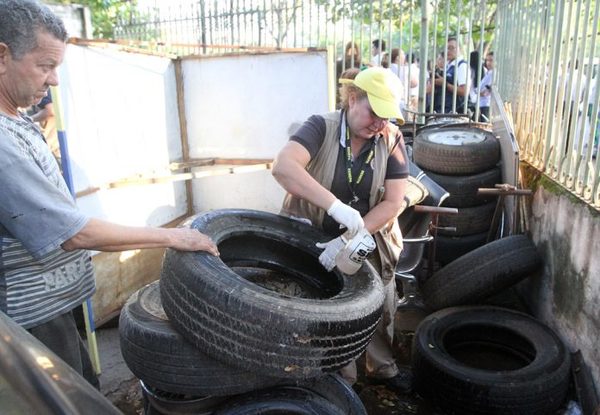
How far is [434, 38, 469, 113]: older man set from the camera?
683cm

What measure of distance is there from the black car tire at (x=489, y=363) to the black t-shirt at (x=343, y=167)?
44.9 inches

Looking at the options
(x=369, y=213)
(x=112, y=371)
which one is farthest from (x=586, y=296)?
(x=112, y=371)

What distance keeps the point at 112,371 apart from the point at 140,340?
1.46 meters

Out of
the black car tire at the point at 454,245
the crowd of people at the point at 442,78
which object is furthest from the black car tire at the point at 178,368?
the crowd of people at the point at 442,78

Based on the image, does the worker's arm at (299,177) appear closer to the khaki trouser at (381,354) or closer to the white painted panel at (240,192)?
the khaki trouser at (381,354)

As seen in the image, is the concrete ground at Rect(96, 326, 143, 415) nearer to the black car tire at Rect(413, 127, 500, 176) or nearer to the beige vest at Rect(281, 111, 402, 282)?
the beige vest at Rect(281, 111, 402, 282)

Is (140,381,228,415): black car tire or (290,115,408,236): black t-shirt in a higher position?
(290,115,408,236): black t-shirt

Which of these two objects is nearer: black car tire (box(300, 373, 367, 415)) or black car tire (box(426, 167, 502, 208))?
black car tire (box(300, 373, 367, 415))

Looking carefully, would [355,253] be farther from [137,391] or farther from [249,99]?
[249,99]

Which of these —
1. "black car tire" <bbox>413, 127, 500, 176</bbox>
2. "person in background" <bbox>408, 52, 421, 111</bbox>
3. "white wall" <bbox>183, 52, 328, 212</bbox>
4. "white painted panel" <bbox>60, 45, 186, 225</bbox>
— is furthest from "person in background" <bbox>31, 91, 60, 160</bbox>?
"person in background" <bbox>408, 52, 421, 111</bbox>

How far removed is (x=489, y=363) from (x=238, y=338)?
2445 mm

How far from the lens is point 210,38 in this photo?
898 cm

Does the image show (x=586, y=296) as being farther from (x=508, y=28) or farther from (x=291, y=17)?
(x=291, y=17)

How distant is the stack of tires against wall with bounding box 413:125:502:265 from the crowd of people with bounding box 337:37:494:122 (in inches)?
65.3
